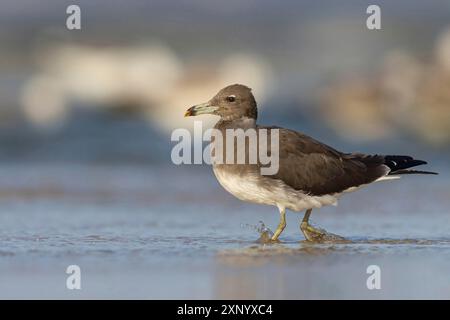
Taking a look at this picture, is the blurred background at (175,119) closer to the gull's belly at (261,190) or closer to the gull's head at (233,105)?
the gull's belly at (261,190)

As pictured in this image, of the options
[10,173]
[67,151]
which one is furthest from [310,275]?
[67,151]

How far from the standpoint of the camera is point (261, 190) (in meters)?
9.62

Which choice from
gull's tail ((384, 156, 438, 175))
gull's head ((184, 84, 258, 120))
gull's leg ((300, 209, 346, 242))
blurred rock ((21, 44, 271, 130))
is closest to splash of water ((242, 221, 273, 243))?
gull's leg ((300, 209, 346, 242))

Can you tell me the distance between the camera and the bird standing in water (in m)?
9.66

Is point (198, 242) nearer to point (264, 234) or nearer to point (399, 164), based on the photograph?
point (264, 234)

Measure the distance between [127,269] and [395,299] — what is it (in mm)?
2245

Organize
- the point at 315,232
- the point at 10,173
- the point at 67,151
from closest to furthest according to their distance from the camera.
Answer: the point at 315,232
the point at 10,173
the point at 67,151

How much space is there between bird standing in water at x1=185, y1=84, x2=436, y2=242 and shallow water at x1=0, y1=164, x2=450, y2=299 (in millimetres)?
412

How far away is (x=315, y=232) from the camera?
33.2ft

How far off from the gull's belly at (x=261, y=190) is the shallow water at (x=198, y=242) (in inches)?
16.2

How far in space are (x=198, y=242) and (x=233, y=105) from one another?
1.47 meters

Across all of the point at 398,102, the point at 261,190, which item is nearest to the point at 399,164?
the point at 261,190
